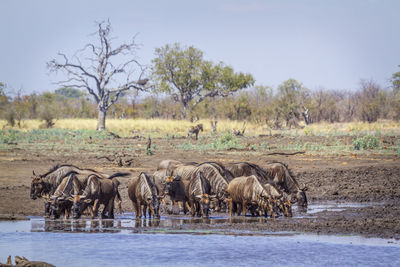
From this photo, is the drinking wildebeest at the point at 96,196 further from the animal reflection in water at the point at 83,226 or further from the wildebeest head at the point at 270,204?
the wildebeest head at the point at 270,204

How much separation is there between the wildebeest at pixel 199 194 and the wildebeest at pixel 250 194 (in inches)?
22.2

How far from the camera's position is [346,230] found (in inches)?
518

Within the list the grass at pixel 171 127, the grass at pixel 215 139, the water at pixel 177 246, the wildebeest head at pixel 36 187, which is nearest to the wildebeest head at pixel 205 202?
the water at pixel 177 246

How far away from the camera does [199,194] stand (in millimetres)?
15742

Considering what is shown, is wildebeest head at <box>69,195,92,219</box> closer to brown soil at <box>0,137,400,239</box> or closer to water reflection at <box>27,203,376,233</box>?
water reflection at <box>27,203,376,233</box>

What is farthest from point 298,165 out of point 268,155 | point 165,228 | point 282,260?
point 282,260

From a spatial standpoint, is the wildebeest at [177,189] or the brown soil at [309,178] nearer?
the brown soil at [309,178]

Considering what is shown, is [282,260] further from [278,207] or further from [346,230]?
[278,207]

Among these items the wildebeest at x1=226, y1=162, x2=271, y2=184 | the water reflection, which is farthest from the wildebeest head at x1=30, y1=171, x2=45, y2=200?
the wildebeest at x1=226, y1=162, x2=271, y2=184

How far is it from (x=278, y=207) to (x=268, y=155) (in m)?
14.4

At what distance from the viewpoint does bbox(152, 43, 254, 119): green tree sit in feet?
241

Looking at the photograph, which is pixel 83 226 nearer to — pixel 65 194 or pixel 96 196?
pixel 96 196

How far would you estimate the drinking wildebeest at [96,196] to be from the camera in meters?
15.3

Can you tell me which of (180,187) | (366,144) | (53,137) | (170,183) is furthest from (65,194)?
(53,137)
